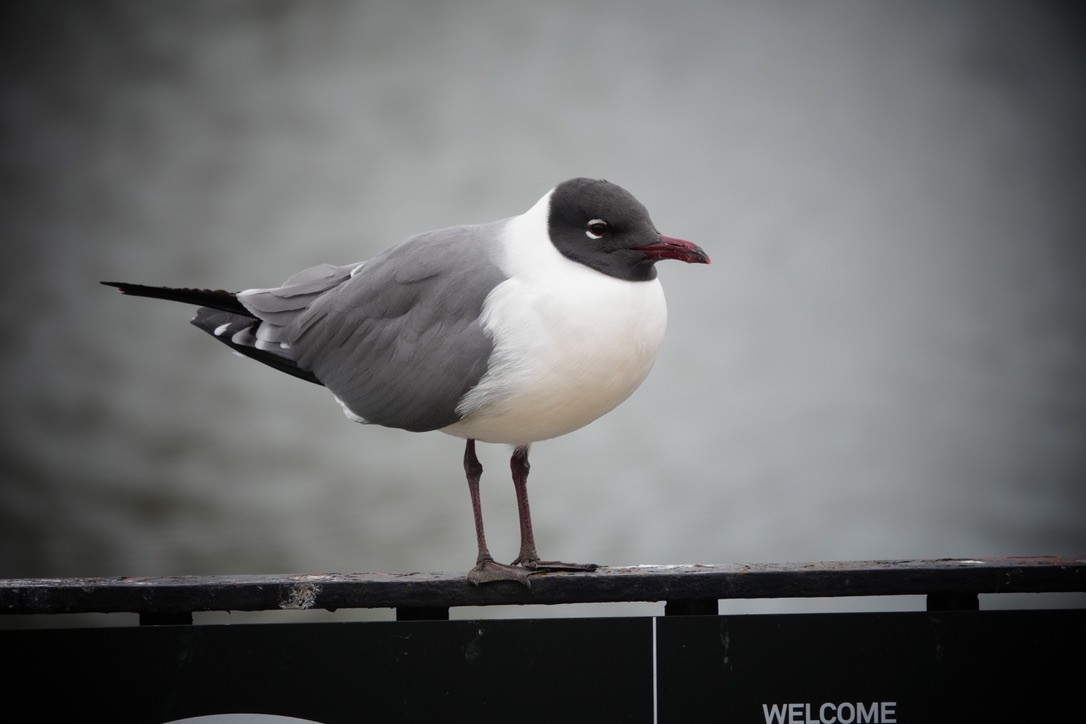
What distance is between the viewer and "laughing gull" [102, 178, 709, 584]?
4.57ft

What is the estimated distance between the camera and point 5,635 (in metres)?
1.32

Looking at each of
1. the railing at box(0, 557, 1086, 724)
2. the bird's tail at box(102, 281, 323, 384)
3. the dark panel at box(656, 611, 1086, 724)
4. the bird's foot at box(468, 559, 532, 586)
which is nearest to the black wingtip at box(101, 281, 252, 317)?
the bird's tail at box(102, 281, 323, 384)

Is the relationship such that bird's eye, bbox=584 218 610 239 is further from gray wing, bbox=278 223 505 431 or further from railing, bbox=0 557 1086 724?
railing, bbox=0 557 1086 724

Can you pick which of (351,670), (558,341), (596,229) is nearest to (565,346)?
(558,341)

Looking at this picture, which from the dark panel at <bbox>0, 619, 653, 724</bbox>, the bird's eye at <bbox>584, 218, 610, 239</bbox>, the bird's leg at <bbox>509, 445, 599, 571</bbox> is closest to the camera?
the dark panel at <bbox>0, 619, 653, 724</bbox>

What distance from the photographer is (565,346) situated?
1383mm

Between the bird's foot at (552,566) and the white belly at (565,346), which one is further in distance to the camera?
the bird's foot at (552,566)

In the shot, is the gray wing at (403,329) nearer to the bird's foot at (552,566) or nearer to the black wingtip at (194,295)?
the black wingtip at (194,295)

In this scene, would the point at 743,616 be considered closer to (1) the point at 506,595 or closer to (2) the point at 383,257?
(1) the point at 506,595

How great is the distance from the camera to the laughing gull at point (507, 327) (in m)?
1.39

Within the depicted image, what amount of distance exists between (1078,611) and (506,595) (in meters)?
0.74

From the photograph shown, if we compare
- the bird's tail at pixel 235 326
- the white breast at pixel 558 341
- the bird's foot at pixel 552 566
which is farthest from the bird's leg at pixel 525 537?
the bird's tail at pixel 235 326

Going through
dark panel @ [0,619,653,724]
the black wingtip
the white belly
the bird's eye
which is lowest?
dark panel @ [0,619,653,724]

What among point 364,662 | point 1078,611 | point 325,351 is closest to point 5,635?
point 364,662
